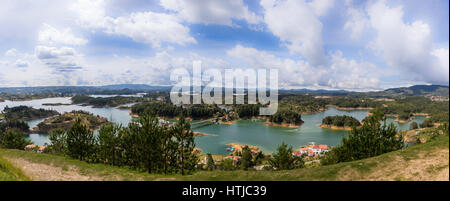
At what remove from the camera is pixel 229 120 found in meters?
66.5

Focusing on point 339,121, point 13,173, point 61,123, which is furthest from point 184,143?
point 61,123

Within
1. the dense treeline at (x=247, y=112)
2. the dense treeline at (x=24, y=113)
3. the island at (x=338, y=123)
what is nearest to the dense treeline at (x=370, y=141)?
the island at (x=338, y=123)

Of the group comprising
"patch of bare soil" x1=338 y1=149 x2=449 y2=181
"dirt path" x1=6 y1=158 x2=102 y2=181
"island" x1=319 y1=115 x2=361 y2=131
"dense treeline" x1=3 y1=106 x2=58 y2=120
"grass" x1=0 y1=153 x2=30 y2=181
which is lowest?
"island" x1=319 y1=115 x2=361 y2=131

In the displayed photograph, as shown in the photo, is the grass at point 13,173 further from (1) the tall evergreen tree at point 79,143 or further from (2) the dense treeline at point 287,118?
(2) the dense treeline at point 287,118

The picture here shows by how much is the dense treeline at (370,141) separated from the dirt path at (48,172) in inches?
558

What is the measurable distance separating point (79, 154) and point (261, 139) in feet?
111

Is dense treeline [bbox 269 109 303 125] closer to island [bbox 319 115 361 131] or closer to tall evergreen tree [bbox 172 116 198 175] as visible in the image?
island [bbox 319 115 361 131]

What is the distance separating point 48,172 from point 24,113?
60.8 meters

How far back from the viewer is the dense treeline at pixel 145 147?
1085cm

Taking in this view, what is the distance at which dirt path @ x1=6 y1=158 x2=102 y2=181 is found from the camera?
788 cm

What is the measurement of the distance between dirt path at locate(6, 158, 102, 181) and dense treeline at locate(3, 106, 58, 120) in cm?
4514

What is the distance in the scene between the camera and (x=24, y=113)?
5091 cm

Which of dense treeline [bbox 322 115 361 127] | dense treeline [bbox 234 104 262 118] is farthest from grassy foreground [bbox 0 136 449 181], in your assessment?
dense treeline [bbox 234 104 262 118]
